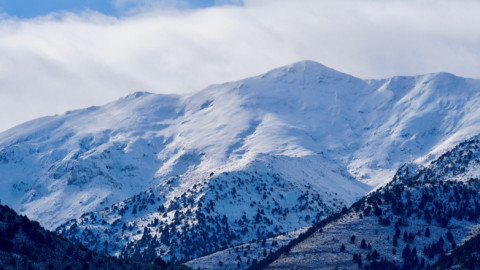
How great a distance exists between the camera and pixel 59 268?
654 ft

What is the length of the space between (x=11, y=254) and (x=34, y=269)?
6387mm

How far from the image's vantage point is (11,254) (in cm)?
19188

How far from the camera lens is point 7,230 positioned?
199875 mm

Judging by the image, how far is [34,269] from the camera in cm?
18962

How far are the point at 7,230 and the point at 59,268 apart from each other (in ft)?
45.9

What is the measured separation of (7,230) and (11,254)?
9.46 meters

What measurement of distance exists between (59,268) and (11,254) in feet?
39.5

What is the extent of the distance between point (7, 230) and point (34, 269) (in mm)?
14819
